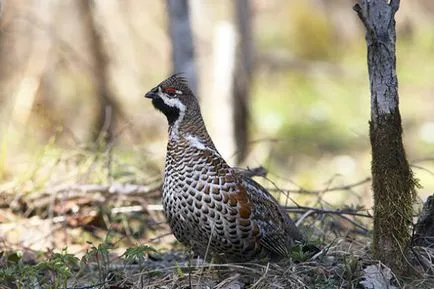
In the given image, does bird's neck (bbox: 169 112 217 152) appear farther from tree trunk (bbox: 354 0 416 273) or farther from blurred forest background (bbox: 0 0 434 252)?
blurred forest background (bbox: 0 0 434 252)

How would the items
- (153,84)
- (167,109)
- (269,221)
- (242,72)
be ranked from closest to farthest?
1. (269,221)
2. (167,109)
3. (242,72)
4. (153,84)

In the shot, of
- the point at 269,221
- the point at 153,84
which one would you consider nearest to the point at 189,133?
the point at 269,221

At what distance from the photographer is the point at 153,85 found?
43.5 feet

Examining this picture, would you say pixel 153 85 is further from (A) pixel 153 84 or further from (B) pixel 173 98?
(B) pixel 173 98

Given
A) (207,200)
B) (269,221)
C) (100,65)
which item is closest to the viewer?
(207,200)

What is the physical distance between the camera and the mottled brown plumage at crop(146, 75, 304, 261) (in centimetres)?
438

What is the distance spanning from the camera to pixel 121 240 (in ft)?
19.4

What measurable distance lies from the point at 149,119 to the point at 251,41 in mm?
2116

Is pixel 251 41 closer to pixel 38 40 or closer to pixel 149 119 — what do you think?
pixel 149 119

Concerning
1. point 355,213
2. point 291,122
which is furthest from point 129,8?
point 355,213

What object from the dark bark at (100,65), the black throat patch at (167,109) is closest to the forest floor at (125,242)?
the black throat patch at (167,109)

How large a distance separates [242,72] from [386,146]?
851 centimetres

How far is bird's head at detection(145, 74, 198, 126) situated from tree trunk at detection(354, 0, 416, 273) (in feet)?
3.64

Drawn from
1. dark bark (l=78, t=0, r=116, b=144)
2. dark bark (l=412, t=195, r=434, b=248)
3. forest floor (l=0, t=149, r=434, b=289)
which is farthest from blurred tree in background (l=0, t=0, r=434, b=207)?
dark bark (l=412, t=195, r=434, b=248)
